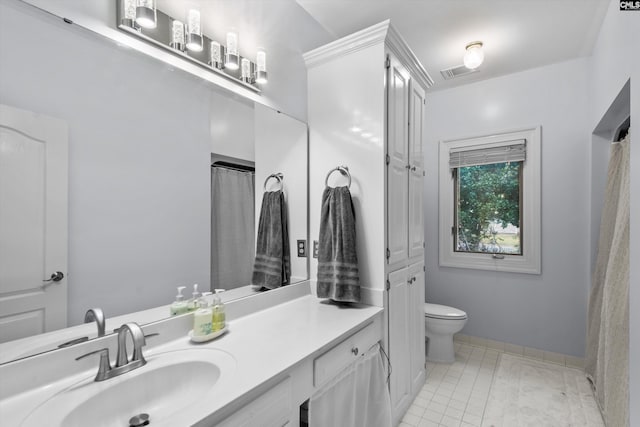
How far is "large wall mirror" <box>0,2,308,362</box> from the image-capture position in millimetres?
894

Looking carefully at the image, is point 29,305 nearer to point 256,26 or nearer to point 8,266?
point 8,266

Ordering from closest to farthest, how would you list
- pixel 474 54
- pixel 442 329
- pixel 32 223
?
pixel 32 223
pixel 474 54
pixel 442 329

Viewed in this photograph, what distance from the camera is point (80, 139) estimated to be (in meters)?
0.98

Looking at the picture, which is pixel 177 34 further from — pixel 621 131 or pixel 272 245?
pixel 621 131

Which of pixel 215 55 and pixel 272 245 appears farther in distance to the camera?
pixel 272 245

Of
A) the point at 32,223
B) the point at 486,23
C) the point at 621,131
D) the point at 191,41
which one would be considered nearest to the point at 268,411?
the point at 32,223

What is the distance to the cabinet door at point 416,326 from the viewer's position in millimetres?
2037

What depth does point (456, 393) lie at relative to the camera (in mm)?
2197

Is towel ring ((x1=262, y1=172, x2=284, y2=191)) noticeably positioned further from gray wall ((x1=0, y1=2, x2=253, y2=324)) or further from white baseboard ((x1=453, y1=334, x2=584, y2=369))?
white baseboard ((x1=453, y1=334, x2=584, y2=369))

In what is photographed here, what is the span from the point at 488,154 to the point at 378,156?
6.00ft

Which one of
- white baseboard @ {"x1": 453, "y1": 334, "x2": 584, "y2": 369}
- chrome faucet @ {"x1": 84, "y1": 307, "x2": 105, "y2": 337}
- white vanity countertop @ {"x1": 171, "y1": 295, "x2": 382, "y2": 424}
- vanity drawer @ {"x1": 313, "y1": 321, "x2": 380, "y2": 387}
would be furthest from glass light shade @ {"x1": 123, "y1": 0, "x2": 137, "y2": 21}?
white baseboard @ {"x1": 453, "y1": 334, "x2": 584, "y2": 369}

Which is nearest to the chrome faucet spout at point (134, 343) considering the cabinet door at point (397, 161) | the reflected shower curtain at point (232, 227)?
the reflected shower curtain at point (232, 227)

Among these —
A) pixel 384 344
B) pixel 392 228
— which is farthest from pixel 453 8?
pixel 384 344

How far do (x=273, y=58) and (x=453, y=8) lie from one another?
49.0 inches
